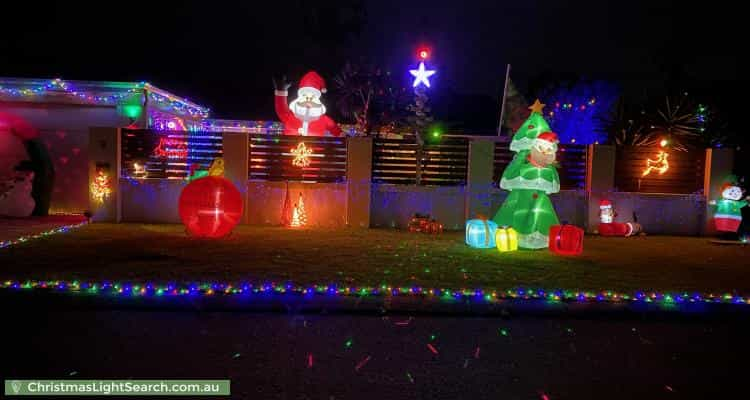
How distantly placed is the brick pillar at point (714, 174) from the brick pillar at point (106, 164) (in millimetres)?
13300

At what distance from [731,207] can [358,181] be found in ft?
26.3

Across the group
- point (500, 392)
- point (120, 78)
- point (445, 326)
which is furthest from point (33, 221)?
point (500, 392)

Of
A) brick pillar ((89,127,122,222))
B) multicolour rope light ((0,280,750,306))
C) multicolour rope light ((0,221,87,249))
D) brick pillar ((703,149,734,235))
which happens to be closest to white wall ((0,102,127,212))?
brick pillar ((89,127,122,222))

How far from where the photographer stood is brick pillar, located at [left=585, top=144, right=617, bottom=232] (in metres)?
11.5

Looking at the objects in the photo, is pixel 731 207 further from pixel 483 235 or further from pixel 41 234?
pixel 41 234

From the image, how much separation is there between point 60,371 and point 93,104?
11200 millimetres

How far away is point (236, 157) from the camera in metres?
11.5

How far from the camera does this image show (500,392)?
3639 mm

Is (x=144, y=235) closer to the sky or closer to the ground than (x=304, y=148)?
closer to the ground

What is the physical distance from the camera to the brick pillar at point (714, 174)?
11.5 metres

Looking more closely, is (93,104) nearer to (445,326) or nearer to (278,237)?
(278,237)

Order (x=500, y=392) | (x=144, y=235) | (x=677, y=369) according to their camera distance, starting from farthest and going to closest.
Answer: (x=144, y=235), (x=677, y=369), (x=500, y=392)

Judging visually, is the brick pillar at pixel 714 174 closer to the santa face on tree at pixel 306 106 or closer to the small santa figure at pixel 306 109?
the small santa figure at pixel 306 109

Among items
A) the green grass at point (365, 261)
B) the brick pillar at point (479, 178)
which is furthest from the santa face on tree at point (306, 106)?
the brick pillar at point (479, 178)
